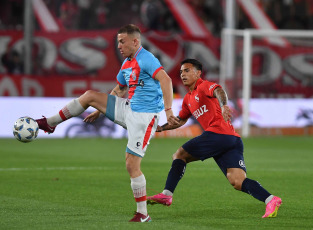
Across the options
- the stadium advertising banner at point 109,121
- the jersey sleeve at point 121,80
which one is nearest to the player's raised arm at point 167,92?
the jersey sleeve at point 121,80

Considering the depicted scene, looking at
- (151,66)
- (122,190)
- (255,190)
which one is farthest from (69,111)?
(122,190)

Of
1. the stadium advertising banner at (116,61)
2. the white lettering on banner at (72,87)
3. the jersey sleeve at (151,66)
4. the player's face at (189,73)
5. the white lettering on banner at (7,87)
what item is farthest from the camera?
the stadium advertising banner at (116,61)

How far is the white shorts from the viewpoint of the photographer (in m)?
7.10

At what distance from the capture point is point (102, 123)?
21.1 metres

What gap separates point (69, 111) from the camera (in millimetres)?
7191

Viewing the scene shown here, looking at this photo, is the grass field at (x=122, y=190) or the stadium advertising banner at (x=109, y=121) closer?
the grass field at (x=122, y=190)

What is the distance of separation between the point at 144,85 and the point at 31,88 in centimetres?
1520

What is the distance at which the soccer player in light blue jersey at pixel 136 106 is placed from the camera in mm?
7105

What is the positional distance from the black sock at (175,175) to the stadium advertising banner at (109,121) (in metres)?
11.6

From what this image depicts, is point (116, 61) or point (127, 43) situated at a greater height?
point (127, 43)

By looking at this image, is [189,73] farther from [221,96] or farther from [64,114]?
[64,114]

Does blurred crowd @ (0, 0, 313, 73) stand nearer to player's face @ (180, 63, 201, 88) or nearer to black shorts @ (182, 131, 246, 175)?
player's face @ (180, 63, 201, 88)

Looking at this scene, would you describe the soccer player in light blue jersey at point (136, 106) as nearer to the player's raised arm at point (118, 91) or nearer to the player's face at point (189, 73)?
the player's raised arm at point (118, 91)

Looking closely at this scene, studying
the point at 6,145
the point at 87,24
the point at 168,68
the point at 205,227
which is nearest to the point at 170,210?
the point at 205,227
